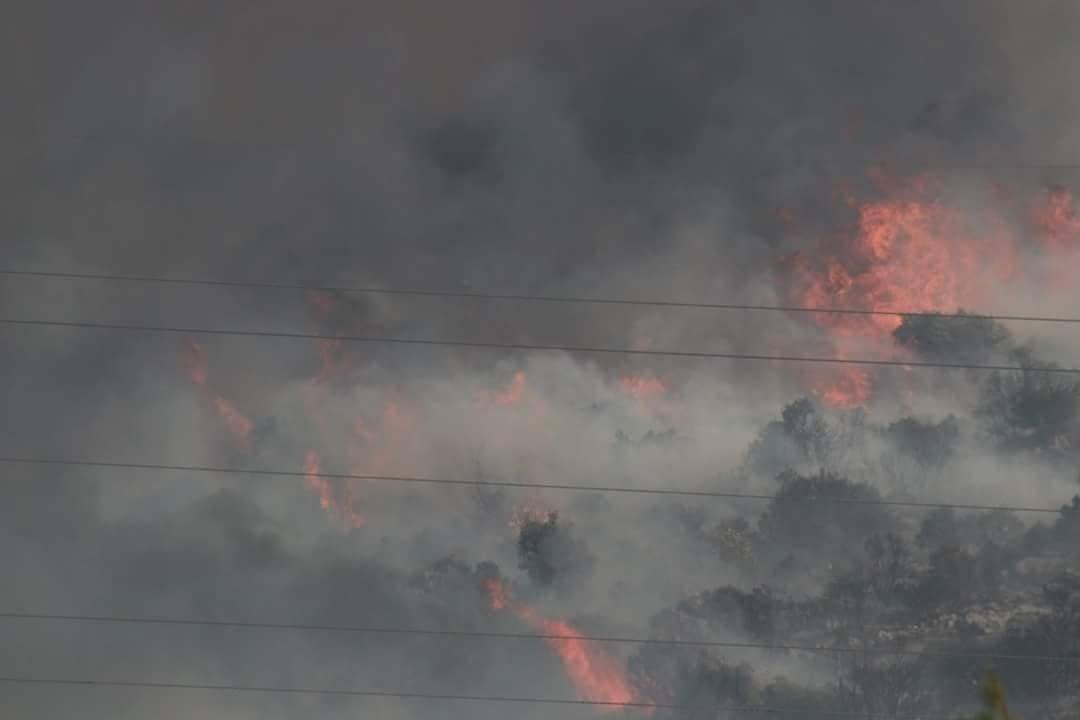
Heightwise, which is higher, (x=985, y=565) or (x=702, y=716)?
(x=985, y=565)

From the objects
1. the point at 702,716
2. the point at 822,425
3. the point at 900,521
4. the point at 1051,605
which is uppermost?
the point at 822,425

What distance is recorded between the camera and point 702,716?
64.3 m

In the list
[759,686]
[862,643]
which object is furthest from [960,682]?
[759,686]

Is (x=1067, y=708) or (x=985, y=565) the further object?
(x=985, y=565)

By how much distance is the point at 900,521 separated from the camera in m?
69.1

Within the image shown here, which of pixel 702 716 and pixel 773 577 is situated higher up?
pixel 773 577

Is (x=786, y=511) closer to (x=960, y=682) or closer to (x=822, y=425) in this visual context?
(x=822, y=425)

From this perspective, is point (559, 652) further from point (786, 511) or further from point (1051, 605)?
point (1051, 605)

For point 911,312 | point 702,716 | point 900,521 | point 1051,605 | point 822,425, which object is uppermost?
point 911,312

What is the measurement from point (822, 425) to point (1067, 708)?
18268 mm

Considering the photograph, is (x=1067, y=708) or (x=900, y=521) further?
(x=900, y=521)

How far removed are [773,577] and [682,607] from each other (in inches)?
197

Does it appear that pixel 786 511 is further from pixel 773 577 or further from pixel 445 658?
pixel 445 658

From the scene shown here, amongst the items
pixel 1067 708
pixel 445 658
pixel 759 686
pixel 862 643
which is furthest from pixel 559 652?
pixel 1067 708
